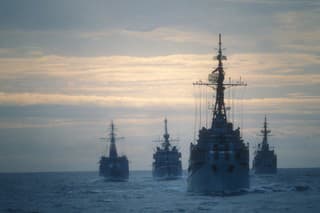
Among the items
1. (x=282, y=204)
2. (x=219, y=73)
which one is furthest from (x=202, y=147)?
(x=282, y=204)

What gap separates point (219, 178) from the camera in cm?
12888

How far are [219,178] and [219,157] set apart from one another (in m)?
3.67

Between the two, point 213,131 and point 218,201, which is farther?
point 213,131

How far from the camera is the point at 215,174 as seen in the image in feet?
423

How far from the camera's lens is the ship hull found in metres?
129

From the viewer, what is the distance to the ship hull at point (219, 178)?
423ft

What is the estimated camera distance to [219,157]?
427 ft

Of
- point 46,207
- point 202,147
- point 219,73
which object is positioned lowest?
point 46,207

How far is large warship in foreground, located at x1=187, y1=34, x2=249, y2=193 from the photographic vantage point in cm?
12938

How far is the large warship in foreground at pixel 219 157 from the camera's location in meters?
129

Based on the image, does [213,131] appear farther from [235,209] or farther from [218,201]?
[235,209]

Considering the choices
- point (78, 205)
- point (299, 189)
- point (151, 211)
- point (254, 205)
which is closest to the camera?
point (151, 211)

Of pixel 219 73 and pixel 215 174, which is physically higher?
pixel 219 73

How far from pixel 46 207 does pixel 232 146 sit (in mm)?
37201
